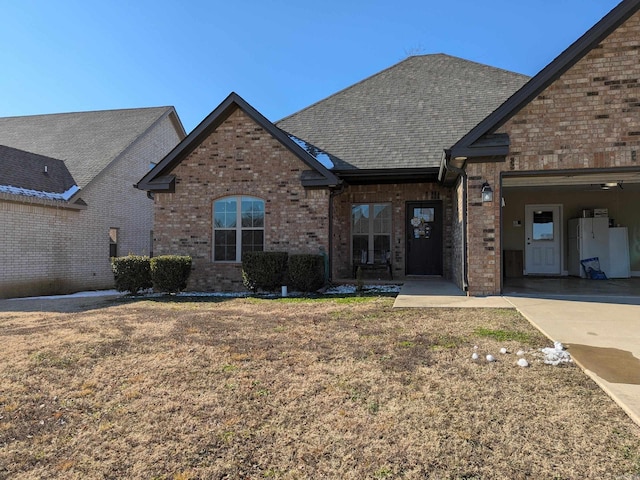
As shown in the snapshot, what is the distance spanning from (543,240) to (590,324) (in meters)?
8.96

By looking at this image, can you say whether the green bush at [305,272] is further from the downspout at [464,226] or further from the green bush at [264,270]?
the downspout at [464,226]

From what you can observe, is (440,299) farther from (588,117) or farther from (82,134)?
(82,134)

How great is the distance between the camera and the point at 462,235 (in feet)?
30.5

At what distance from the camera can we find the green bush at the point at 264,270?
1034 cm

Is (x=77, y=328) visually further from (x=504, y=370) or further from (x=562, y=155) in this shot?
(x=562, y=155)

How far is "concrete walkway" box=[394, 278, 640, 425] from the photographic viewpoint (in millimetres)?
3605

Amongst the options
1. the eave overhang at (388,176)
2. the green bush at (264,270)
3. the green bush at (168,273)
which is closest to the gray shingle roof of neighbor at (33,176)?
the green bush at (168,273)

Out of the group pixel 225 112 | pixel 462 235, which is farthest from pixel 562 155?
pixel 225 112

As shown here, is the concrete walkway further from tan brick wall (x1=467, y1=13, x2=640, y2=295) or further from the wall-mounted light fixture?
the wall-mounted light fixture

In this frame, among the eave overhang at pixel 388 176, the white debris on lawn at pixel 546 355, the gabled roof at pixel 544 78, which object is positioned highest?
the gabled roof at pixel 544 78

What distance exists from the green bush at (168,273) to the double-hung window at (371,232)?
5.26m

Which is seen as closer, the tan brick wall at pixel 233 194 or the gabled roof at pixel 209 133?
the gabled roof at pixel 209 133

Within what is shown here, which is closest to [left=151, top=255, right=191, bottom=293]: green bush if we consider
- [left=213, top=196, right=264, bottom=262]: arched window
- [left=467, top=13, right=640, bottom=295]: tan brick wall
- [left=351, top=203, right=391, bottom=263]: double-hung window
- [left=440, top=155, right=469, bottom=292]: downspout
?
[left=213, top=196, right=264, bottom=262]: arched window

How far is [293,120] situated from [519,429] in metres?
13.4
